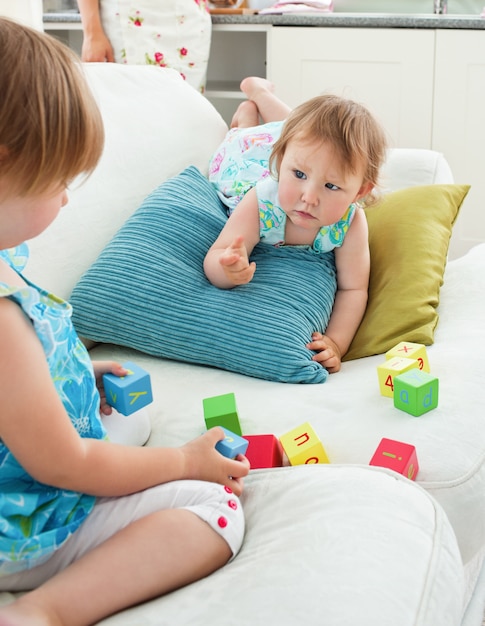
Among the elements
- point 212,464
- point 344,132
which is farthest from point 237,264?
point 212,464

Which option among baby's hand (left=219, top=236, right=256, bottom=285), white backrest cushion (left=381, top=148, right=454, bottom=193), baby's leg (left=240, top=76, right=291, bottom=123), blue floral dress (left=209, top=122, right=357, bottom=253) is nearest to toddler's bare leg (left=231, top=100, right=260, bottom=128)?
baby's leg (left=240, top=76, right=291, bottom=123)

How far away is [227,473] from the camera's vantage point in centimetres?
100

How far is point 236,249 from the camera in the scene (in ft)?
4.78

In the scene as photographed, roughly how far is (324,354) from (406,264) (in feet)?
1.00

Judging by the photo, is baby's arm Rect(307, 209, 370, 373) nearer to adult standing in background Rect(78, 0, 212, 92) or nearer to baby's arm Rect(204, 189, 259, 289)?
baby's arm Rect(204, 189, 259, 289)

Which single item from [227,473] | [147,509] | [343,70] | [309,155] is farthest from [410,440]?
[343,70]

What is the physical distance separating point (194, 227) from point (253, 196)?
0.46 ft

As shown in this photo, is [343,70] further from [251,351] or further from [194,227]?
[251,351]

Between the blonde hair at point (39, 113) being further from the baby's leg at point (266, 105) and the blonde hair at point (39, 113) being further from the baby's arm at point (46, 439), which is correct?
the baby's leg at point (266, 105)

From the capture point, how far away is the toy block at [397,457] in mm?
1047

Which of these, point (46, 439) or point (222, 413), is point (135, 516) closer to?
point (46, 439)

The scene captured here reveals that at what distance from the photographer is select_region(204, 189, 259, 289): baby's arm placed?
1436 millimetres

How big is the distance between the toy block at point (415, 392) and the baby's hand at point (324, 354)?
0.21 meters

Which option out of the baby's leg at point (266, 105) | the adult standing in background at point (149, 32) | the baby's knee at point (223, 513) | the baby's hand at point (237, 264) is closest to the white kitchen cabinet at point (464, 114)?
the adult standing in background at point (149, 32)
